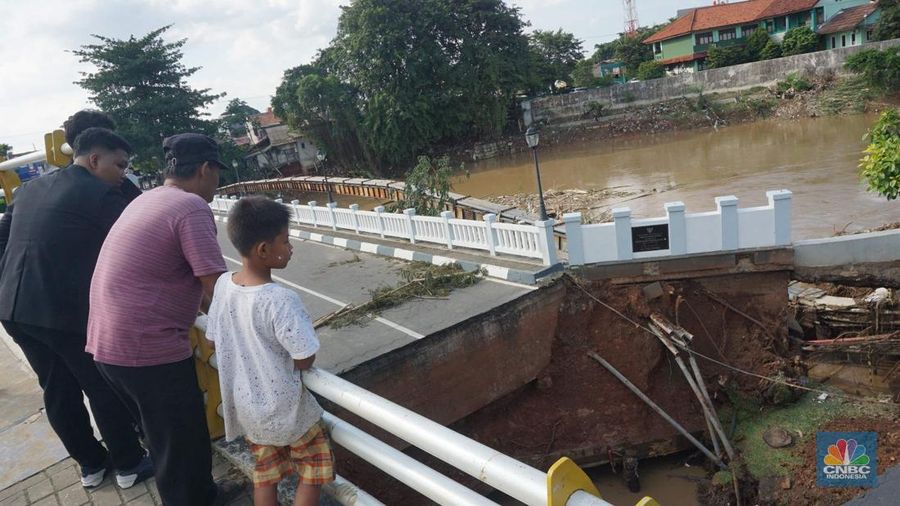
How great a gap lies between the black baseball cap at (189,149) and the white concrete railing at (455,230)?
4.76 meters

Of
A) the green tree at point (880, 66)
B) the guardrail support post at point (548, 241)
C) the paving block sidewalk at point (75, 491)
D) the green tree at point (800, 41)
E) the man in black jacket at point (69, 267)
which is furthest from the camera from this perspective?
the green tree at point (800, 41)

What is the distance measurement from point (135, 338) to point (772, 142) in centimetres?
2972

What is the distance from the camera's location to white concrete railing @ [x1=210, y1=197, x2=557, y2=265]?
8.61 meters

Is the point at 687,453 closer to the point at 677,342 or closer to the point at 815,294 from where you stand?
the point at 677,342

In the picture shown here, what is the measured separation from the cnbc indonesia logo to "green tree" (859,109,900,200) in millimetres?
4328

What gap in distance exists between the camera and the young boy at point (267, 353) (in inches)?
80.9

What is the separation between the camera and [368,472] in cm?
648

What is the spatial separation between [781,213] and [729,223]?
0.71 meters

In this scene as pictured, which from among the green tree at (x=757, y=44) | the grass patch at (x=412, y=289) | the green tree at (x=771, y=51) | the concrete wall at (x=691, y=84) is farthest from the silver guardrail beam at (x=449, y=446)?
the green tree at (x=757, y=44)

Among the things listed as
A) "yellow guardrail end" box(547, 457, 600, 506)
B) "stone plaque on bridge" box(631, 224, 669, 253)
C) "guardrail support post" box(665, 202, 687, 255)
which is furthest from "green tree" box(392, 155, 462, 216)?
"yellow guardrail end" box(547, 457, 600, 506)

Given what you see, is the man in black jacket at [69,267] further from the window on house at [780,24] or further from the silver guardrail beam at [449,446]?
the window on house at [780,24]

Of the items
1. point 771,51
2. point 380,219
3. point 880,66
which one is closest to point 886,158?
point 380,219

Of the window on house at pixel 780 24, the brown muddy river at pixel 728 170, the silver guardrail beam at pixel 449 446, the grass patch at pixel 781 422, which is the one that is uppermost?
the window on house at pixel 780 24

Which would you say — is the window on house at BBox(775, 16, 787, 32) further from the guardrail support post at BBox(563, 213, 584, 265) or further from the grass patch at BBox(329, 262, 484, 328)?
the grass patch at BBox(329, 262, 484, 328)
